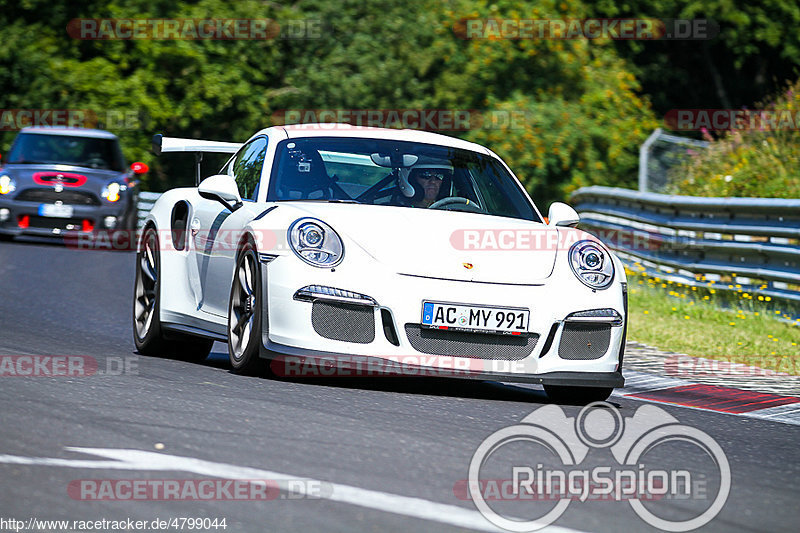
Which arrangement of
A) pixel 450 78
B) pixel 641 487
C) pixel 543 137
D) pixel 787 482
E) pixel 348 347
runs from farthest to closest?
1. pixel 450 78
2. pixel 543 137
3. pixel 348 347
4. pixel 787 482
5. pixel 641 487

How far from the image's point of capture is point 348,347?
22.9 ft

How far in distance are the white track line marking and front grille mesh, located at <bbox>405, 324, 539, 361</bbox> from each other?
6.92 feet

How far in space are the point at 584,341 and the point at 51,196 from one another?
13.6 m

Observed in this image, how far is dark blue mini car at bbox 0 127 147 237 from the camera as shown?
19.5 meters

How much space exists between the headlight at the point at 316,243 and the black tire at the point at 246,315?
266mm

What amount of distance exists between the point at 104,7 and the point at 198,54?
2.53 m

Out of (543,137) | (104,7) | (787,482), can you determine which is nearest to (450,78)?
(543,137)

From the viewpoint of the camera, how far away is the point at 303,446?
5434mm

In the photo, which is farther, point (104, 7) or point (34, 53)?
point (104, 7)

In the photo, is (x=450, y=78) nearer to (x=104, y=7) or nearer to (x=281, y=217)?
(x=104, y=7)

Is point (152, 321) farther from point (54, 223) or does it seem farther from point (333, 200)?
point (54, 223)

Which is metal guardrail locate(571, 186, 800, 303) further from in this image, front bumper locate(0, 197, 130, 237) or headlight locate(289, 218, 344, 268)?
front bumper locate(0, 197, 130, 237)

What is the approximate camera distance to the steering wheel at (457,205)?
8.05m

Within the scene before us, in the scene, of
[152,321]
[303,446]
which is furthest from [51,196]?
[303,446]
